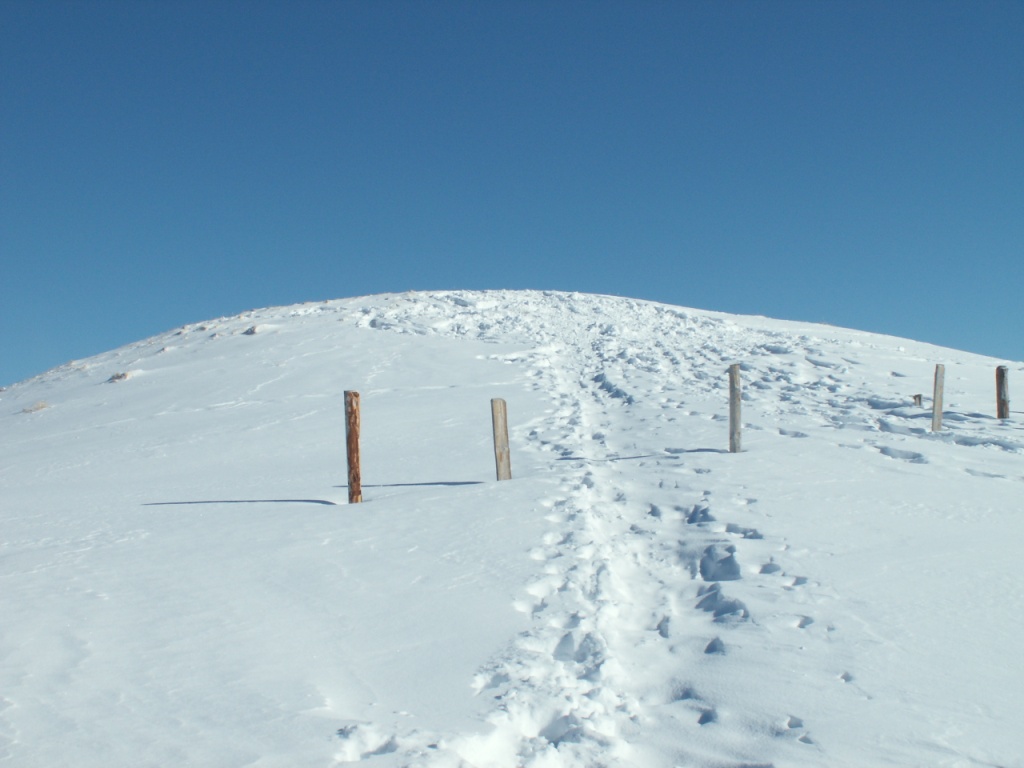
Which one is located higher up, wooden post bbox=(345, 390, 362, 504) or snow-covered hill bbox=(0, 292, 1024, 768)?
wooden post bbox=(345, 390, 362, 504)

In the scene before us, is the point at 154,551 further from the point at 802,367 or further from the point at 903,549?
the point at 802,367

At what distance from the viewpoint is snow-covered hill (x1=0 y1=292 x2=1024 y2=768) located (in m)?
4.03

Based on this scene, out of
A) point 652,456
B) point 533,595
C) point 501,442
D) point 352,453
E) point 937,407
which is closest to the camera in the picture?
point 533,595

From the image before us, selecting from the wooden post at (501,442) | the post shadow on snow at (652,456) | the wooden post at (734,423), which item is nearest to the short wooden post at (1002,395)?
the wooden post at (734,423)

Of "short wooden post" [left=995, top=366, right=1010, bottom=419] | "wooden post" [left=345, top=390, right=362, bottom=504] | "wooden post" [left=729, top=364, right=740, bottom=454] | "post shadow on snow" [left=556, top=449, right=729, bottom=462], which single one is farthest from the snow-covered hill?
"short wooden post" [left=995, top=366, right=1010, bottom=419]

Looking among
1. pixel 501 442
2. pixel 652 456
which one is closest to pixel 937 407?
pixel 652 456

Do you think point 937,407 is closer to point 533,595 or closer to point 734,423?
point 734,423

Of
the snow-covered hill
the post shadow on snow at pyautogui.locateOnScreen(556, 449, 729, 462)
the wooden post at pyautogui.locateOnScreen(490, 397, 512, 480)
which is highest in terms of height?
the wooden post at pyautogui.locateOnScreen(490, 397, 512, 480)

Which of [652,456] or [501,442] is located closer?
[501,442]

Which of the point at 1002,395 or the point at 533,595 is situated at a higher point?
the point at 1002,395

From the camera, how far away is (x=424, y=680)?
4.72 m

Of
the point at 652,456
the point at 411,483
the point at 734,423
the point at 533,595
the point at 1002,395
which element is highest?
the point at 1002,395

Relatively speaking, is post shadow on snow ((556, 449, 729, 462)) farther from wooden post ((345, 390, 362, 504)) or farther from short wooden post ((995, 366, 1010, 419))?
short wooden post ((995, 366, 1010, 419))

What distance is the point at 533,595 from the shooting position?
20.0 feet
